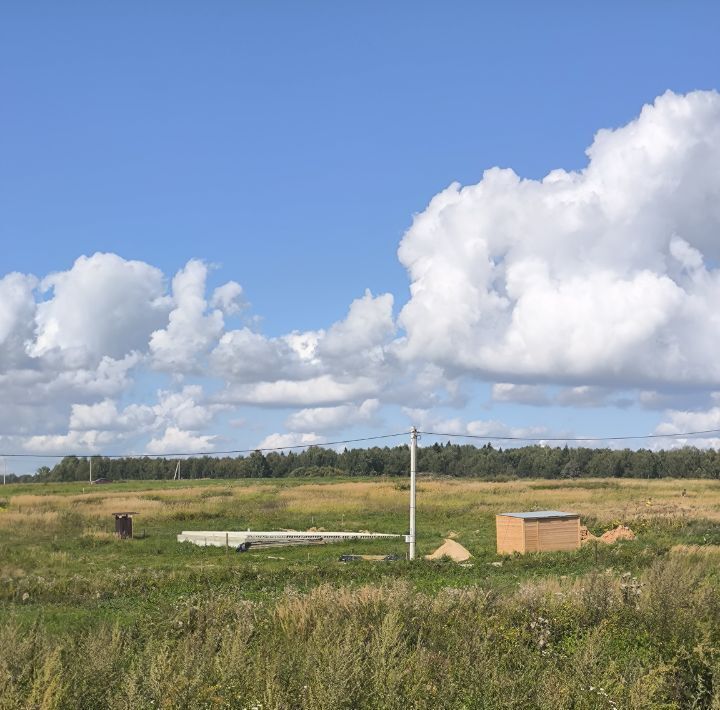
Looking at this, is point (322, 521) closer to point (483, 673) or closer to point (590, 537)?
point (590, 537)

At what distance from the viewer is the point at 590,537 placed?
3300cm

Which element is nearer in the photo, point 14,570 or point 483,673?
point 483,673

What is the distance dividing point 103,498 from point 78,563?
34339mm

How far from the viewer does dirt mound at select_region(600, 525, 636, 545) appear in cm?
3184

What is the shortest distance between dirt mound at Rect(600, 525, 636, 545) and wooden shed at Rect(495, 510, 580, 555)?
2.08m

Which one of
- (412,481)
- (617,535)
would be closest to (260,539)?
(412,481)

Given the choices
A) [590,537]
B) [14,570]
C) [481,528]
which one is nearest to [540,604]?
[14,570]

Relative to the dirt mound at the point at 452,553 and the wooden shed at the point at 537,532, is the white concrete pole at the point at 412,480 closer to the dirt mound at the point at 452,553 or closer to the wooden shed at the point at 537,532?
the dirt mound at the point at 452,553

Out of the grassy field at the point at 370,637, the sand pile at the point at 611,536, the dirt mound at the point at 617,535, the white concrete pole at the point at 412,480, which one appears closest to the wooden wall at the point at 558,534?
the sand pile at the point at 611,536

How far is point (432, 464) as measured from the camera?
159875 millimetres

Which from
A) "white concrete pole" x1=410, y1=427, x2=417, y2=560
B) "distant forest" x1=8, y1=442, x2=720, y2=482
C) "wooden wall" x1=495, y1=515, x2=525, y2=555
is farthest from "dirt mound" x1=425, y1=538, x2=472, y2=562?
"distant forest" x1=8, y1=442, x2=720, y2=482

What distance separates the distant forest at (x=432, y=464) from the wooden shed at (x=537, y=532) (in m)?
107

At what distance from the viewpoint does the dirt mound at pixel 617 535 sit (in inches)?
1254

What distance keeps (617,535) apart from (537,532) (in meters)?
5.35
